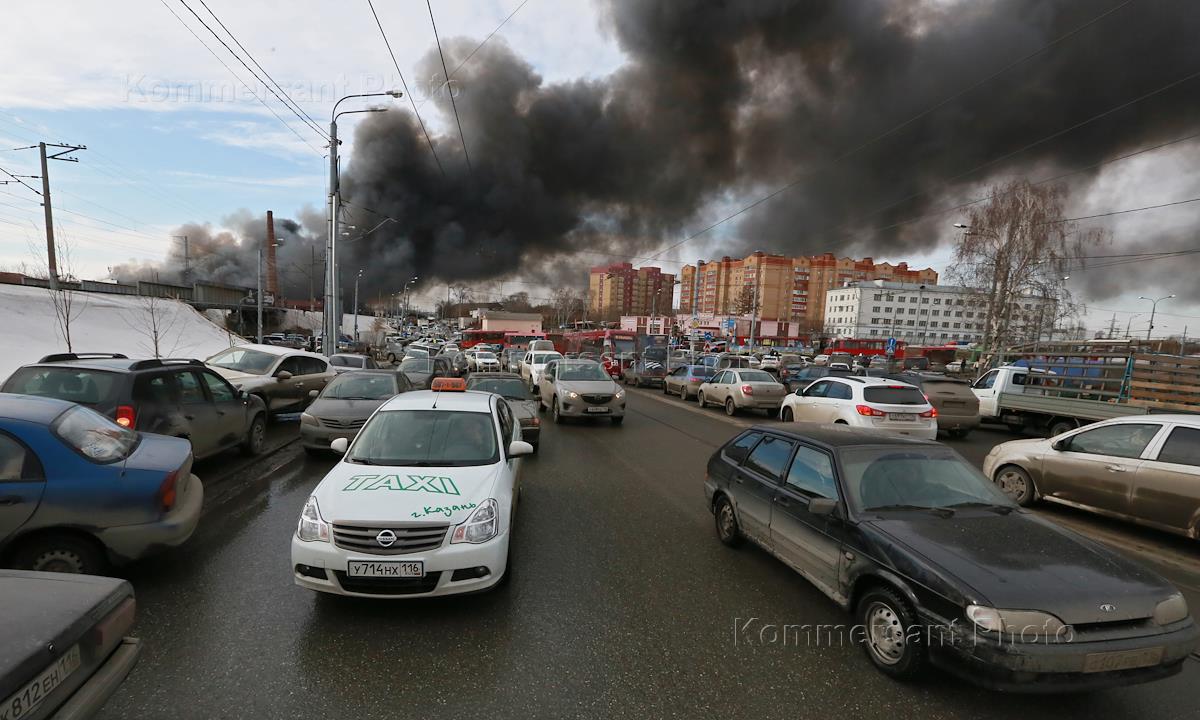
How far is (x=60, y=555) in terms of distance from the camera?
3.60 metres

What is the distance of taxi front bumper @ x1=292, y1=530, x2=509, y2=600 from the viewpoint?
3.41 m

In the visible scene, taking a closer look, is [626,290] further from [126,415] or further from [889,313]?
[126,415]

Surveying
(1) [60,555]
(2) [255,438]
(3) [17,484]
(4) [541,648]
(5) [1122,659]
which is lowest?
(2) [255,438]

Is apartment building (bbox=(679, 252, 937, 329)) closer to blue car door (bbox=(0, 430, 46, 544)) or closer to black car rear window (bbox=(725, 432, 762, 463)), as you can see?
black car rear window (bbox=(725, 432, 762, 463))

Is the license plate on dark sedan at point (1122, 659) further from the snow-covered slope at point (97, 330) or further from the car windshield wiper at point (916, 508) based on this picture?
the snow-covered slope at point (97, 330)

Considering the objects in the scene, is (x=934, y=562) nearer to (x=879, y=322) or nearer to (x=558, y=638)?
(x=558, y=638)

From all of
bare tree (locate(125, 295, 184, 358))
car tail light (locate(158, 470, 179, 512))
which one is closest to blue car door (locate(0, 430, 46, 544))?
car tail light (locate(158, 470, 179, 512))

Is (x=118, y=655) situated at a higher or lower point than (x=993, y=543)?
lower

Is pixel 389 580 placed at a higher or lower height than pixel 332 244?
lower

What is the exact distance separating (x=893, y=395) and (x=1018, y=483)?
3.25m

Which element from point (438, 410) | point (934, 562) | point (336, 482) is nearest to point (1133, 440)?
point (934, 562)

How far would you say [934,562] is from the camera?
2.96 meters

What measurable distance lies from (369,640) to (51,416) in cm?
279

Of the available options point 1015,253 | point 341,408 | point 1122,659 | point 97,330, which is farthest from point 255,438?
point 1015,253
